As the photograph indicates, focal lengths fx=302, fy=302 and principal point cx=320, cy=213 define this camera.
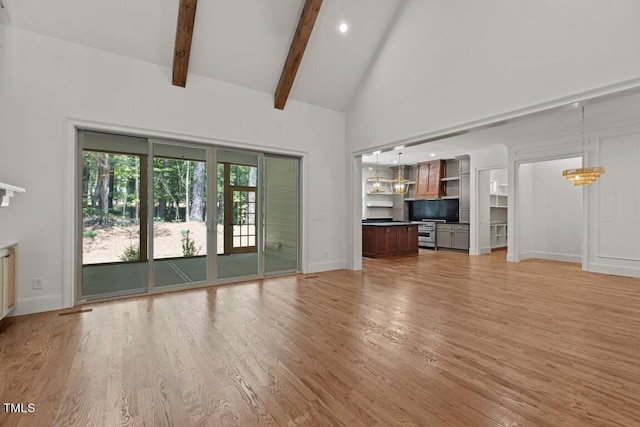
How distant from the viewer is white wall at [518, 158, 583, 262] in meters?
8.19

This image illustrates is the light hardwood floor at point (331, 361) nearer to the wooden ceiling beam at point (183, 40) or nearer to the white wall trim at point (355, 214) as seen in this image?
the white wall trim at point (355, 214)

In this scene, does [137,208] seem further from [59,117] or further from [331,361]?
[331,361]

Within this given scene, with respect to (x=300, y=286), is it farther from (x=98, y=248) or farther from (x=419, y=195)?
(x=419, y=195)

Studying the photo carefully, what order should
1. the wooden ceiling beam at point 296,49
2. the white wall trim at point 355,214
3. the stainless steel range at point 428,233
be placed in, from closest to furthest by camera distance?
the wooden ceiling beam at point 296,49
the white wall trim at point 355,214
the stainless steel range at point 428,233

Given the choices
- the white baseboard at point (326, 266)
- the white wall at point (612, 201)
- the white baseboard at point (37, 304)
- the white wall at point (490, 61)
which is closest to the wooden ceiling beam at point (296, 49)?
the white wall at point (490, 61)

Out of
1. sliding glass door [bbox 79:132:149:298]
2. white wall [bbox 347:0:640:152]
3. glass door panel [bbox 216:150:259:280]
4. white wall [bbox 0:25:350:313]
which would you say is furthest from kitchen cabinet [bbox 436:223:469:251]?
sliding glass door [bbox 79:132:149:298]

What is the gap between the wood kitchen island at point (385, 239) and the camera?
8.34 metres

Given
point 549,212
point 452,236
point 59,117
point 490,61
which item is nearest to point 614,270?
point 549,212

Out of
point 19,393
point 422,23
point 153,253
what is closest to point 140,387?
point 19,393

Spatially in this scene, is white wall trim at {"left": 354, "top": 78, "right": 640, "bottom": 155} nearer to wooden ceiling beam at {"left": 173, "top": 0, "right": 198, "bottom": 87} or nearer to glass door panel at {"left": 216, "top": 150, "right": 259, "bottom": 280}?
glass door panel at {"left": 216, "top": 150, "right": 259, "bottom": 280}

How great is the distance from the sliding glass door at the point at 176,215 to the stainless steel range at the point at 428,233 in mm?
6058

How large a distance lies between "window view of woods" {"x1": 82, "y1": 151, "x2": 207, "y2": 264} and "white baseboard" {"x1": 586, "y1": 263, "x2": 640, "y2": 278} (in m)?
7.85

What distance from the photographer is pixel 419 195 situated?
10.9 m

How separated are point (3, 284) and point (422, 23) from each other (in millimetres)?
6389
